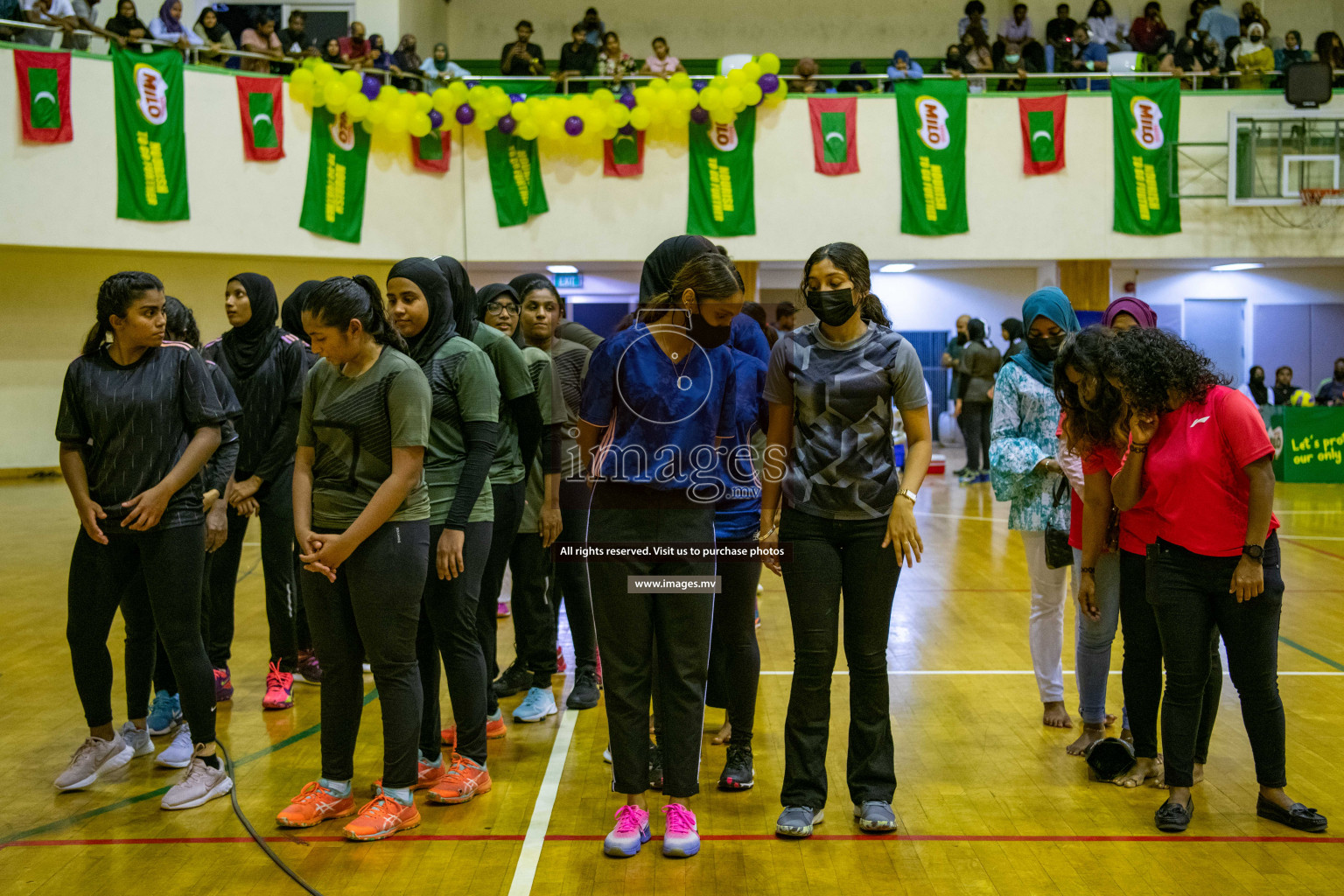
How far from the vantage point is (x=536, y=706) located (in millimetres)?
4262

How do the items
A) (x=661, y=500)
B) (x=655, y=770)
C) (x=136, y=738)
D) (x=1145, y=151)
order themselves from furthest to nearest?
(x=1145, y=151), (x=136, y=738), (x=655, y=770), (x=661, y=500)

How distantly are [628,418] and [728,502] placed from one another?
1.93 feet

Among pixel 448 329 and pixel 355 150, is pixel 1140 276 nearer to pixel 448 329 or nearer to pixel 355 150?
Result: pixel 355 150

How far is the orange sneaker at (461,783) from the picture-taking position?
3357 millimetres

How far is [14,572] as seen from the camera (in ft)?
24.0

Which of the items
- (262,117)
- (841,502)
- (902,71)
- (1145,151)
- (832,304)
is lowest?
(841,502)

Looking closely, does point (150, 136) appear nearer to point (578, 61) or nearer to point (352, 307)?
point (578, 61)

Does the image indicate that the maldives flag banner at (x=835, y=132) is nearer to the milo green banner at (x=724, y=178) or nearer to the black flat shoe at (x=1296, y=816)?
the milo green banner at (x=724, y=178)

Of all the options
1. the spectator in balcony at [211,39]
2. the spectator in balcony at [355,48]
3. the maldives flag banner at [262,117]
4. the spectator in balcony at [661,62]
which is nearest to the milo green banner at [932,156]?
the spectator in balcony at [661,62]

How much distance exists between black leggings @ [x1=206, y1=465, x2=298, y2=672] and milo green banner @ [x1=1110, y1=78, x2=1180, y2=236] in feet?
41.2

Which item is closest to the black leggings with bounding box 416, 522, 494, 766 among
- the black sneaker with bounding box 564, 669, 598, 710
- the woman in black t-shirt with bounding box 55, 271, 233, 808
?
the woman in black t-shirt with bounding box 55, 271, 233, 808

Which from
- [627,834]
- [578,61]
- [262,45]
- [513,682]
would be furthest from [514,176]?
[627,834]

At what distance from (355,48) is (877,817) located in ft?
41.8

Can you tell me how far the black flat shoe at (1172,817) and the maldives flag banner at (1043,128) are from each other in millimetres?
12271
